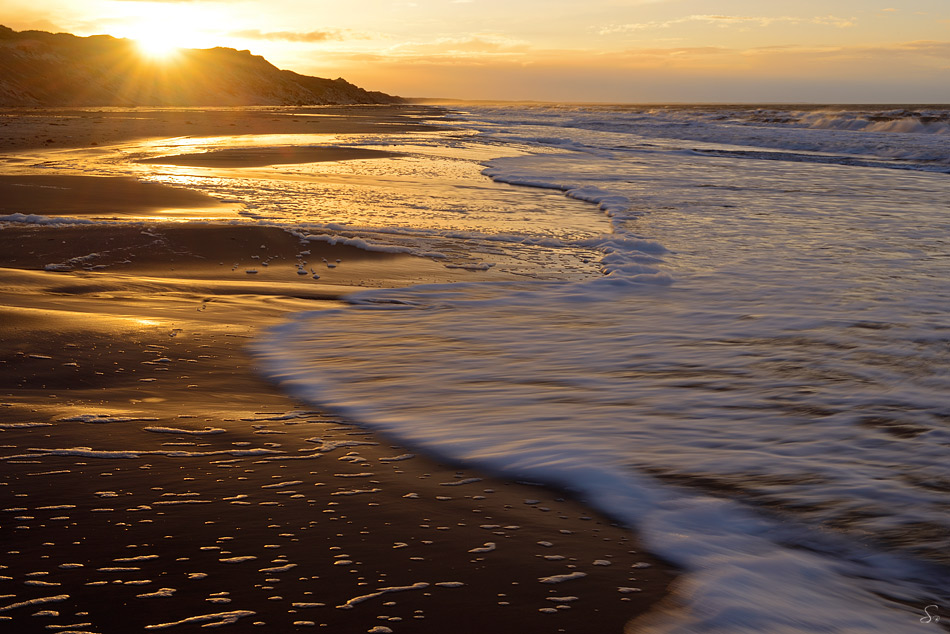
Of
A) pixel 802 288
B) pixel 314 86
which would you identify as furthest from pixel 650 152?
pixel 314 86

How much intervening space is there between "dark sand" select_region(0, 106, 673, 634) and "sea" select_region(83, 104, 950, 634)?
0.73 ft

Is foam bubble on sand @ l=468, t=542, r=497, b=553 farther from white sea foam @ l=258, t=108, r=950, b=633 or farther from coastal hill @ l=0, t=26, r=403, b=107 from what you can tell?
coastal hill @ l=0, t=26, r=403, b=107

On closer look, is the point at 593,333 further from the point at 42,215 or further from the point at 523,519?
the point at 42,215

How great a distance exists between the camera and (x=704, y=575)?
8.52 feet

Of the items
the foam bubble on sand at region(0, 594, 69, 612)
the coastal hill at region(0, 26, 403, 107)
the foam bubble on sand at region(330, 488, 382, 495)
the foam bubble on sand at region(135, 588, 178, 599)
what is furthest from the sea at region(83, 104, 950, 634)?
the coastal hill at region(0, 26, 403, 107)

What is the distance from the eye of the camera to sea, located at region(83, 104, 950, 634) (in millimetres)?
2721

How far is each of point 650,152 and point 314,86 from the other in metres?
119

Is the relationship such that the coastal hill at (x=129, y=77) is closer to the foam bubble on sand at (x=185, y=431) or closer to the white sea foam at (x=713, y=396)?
the white sea foam at (x=713, y=396)

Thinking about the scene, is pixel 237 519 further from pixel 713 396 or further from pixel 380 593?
pixel 713 396

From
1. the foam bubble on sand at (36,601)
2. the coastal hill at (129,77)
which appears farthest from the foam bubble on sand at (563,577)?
the coastal hill at (129,77)

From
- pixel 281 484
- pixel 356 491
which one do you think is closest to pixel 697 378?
pixel 356 491
